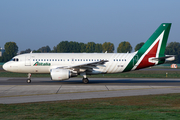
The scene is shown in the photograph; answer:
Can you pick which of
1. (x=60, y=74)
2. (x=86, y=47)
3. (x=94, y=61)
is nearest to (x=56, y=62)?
(x=60, y=74)

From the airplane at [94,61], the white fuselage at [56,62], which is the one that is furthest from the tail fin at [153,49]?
the white fuselage at [56,62]

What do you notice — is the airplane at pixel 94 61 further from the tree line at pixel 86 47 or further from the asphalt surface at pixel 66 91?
the tree line at pixel 86 47

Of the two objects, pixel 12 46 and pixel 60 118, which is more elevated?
pixel 12 46

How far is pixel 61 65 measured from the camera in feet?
96.1

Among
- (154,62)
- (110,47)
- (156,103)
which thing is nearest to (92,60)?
(154,62)

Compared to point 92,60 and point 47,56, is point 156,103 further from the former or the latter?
point 47,56

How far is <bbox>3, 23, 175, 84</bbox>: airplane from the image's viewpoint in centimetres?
2919

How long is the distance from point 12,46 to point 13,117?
6734 inches

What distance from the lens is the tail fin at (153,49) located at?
1195 inches

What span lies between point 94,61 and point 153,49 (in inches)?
306

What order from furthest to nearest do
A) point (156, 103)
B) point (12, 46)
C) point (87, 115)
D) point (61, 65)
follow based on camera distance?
point (12, 46)
point (61, 65)
point (156, 103)
point (87, 115)

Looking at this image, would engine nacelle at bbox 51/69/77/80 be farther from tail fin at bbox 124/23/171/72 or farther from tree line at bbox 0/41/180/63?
tree line at bbox 0/41/180/63

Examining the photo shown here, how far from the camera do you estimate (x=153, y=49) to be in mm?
30578

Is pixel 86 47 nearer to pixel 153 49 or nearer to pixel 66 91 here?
pixel 153 49
